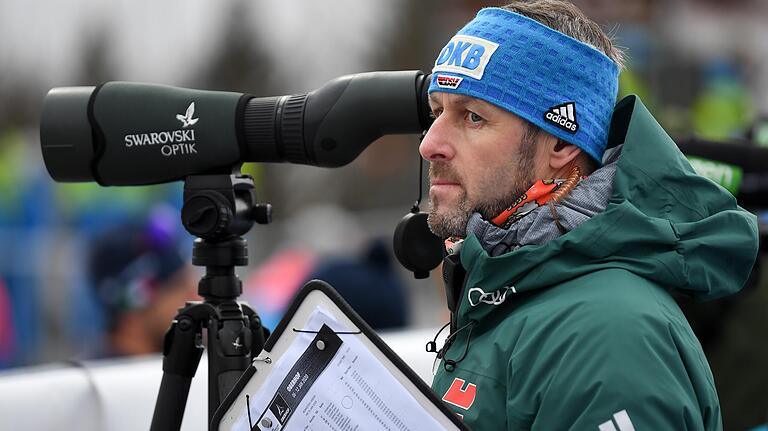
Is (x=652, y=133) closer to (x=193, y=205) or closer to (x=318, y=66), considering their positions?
(x=193, y=205)

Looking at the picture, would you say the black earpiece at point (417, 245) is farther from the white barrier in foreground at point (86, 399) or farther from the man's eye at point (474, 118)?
the white barrier in foreground at point (86, 399)

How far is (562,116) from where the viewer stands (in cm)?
235

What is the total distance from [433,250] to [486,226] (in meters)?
0.43

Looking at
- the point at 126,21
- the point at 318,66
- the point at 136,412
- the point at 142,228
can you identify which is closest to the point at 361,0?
the point at 318,66

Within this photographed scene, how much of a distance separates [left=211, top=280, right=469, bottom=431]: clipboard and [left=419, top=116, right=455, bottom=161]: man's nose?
0.41 m

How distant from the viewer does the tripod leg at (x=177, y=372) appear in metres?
2.77

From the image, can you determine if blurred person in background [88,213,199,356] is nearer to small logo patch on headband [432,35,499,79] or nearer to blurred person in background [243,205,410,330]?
blurred person in background [243,205,410,330]

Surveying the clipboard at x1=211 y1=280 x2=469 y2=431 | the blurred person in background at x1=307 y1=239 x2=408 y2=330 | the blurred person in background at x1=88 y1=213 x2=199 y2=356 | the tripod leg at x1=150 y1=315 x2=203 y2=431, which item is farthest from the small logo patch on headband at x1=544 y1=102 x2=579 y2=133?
the blurred person in background at x1=88 y1=213 x2=199 y2=356

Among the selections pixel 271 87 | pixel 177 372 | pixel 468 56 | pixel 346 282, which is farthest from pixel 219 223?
pixel 271 87

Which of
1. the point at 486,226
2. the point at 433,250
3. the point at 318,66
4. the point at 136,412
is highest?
the point at 486,226

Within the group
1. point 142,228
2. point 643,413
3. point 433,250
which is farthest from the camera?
point 142,228

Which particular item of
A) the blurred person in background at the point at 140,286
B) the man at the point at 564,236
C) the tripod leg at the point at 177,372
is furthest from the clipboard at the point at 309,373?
the blurred person in background at the point at 140,286

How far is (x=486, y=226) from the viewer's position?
7.58ft

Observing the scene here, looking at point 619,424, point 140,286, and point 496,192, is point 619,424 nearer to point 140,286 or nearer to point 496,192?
point 496,192
